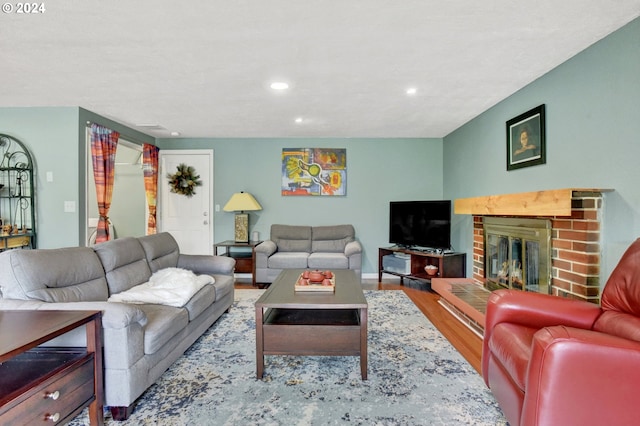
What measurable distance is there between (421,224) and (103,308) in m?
3.91

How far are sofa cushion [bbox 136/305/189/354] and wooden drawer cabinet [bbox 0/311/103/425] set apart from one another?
269mm

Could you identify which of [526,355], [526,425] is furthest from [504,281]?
[526,425]

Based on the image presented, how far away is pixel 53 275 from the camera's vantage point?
1954mm

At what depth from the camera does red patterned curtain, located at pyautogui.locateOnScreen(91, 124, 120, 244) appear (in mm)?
3858

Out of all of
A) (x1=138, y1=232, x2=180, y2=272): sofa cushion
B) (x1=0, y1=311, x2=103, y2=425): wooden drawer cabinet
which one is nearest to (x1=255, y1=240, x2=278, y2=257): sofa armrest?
(x1=138, y1=232, x2=180, y2=272): sofa cushion

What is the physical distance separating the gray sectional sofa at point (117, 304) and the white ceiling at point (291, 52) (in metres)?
1.44

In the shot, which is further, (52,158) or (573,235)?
(52,158)

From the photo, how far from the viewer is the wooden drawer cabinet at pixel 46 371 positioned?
1.22m

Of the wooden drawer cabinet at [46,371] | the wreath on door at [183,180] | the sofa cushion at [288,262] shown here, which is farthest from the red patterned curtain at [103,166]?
the wooden drawer cabinet at [46,371]

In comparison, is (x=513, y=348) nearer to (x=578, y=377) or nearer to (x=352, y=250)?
(x=578, y=377)

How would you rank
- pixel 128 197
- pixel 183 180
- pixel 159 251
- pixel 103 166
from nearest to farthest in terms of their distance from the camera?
pixel 159 251 < pixel 103 166 < pixel 183 180 < pixel 128 197

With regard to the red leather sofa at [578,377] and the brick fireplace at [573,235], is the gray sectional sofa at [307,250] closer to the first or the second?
the brick fireplace at [573,235]

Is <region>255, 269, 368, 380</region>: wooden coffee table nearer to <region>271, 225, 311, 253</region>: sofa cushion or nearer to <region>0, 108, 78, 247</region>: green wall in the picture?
<region>271, 225, 311, 253</region>: sofa cushion

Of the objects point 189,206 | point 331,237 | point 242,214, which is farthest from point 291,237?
point 189,206
